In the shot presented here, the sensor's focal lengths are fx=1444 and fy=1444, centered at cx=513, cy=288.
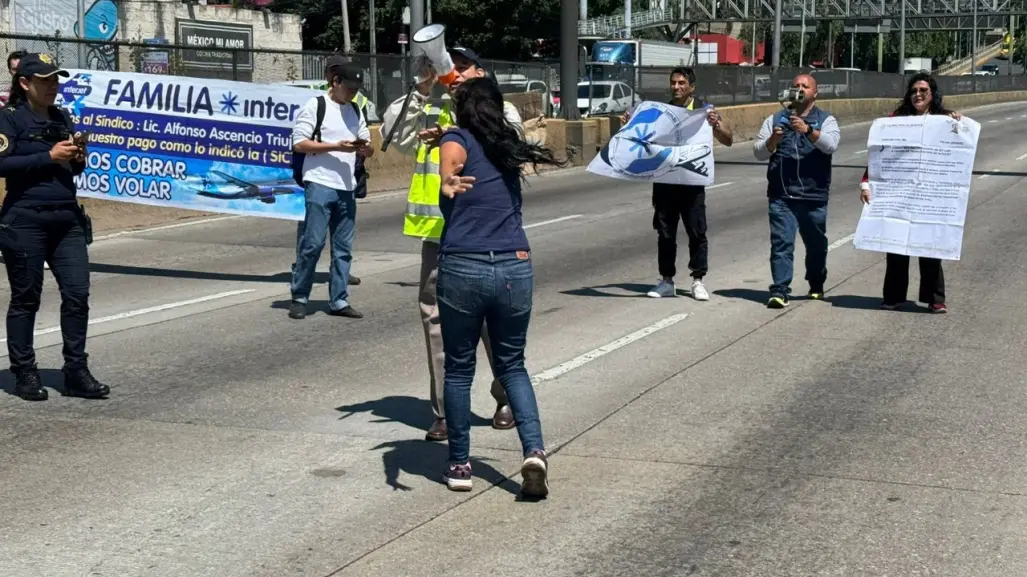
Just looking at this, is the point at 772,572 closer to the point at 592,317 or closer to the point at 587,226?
the point at 592,317

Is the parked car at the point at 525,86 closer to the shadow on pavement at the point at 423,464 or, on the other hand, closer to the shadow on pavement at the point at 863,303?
the shadow on pavement at the point at 863,303

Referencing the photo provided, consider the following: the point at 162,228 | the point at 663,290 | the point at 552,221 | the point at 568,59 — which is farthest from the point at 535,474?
the point at 568,59

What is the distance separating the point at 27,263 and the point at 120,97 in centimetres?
700

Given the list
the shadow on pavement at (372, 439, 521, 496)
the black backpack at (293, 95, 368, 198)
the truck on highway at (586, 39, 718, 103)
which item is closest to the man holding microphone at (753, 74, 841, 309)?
the black backpack at (293, 95, 368, 198)

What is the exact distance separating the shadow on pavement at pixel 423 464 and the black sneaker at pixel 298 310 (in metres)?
4.02

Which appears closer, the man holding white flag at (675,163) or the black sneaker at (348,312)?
the black sneaker at (348,312)

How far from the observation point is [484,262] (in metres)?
6.06

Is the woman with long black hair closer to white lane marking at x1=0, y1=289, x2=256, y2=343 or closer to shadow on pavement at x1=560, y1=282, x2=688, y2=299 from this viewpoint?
white lane marking at x1=0, y1=289, x2=256, y2=343

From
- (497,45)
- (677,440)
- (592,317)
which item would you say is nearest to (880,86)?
(497,45)

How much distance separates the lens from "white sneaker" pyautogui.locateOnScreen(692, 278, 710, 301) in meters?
11.9

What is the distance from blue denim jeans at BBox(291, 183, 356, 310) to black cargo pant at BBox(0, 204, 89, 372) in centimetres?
297

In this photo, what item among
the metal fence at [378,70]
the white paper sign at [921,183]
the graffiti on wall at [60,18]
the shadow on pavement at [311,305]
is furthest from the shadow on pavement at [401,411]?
the graffiti on wall at [60,18]

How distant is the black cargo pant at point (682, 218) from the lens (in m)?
11.8

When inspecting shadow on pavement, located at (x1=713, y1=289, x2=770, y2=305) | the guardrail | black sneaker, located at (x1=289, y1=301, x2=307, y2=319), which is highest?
the guardrail
